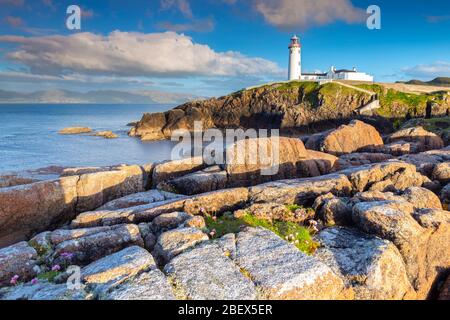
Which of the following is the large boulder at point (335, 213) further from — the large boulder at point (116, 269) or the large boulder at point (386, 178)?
the large boulder at point (116, 269)

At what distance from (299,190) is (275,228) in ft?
14.2

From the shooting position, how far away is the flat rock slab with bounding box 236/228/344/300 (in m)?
8.05

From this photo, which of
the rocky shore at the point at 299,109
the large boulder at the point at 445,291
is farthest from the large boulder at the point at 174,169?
the rocky shore at the point at 299,109

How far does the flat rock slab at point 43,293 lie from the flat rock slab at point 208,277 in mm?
2213

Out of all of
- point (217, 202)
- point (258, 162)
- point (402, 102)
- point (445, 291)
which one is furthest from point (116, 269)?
point (402, 102)

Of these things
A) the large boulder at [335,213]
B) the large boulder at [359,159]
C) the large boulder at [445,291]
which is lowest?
the large boulder at [445,291]

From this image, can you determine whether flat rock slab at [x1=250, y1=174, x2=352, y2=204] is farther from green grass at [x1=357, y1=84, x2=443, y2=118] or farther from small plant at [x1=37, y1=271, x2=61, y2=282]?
green grass at [x1=357, y1=84, x2=443, y2=118]

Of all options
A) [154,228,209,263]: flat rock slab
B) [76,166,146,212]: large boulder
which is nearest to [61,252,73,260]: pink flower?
[154,228,209,263]: flat rock slab

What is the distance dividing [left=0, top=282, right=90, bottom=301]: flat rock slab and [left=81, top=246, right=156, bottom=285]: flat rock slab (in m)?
0.48

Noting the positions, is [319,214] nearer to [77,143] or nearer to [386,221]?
[386,221]

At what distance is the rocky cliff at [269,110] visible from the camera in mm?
94938
